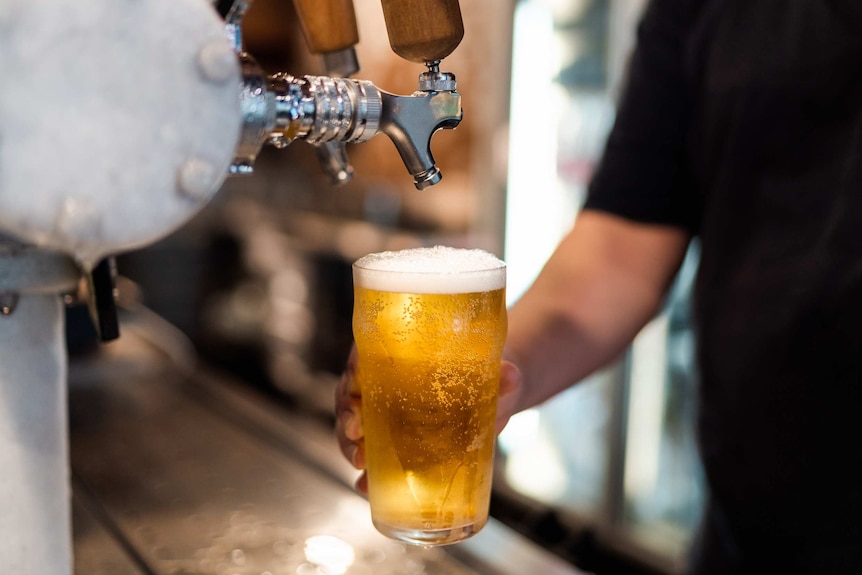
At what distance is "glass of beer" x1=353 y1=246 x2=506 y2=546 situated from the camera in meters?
0.67

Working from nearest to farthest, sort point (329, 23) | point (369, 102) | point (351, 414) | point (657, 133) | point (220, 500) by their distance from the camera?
point (369, 102), point (329, 23), point (351, 414), point (220, 500), point (657, 133)

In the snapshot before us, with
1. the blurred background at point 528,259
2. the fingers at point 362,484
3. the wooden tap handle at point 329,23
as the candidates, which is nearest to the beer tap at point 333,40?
the wooden tap handle at point 329,23

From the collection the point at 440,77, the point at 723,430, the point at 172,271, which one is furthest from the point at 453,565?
the point at 172,271

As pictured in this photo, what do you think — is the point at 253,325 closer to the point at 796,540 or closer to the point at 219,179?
the point at 796,540

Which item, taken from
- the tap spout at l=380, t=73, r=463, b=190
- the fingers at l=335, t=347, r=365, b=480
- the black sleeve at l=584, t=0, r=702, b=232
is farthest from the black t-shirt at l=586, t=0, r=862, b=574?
the tap spout at l=380, t=73, r=463, b=190

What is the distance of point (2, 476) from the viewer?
0.60 metres

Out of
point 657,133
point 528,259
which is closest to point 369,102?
point 657,133

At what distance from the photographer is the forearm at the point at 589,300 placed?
42.1 inches

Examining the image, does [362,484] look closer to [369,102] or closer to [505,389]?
[505,389]

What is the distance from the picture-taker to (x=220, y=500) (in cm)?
113

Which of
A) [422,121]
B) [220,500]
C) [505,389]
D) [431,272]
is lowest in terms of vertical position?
[220,500]

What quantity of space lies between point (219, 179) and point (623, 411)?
265cm

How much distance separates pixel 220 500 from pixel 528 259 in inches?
90.7

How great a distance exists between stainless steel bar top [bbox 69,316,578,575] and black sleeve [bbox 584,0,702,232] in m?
0.56
